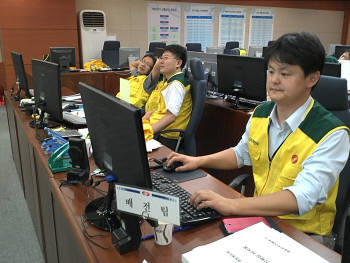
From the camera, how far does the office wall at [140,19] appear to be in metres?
7.82

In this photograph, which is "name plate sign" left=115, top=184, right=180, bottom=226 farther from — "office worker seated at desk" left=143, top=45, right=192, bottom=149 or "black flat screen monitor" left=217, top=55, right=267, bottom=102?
"black flat screen monitor" left=217, top=55, right=267, bottom=102

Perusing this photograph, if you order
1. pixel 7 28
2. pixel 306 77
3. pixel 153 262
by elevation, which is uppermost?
pixel 7 28

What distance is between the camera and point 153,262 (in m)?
0.93

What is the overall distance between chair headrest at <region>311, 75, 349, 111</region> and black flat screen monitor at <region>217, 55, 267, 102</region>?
3.28ft

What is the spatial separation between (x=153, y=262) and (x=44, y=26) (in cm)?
694

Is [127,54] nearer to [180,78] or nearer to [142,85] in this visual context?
[142,85]

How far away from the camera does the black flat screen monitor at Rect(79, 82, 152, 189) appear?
2.82ft

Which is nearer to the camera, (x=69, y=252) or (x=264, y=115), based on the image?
(x=69, y=252)

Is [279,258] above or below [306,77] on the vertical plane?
below

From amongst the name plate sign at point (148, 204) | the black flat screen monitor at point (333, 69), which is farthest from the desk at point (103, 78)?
the name plate sign at point (148, 204)

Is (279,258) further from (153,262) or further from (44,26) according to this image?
(44,26)

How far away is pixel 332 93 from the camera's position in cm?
162

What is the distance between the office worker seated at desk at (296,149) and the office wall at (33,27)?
20.4 ft

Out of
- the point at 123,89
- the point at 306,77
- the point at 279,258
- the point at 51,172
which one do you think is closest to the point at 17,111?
the point at 123,89
